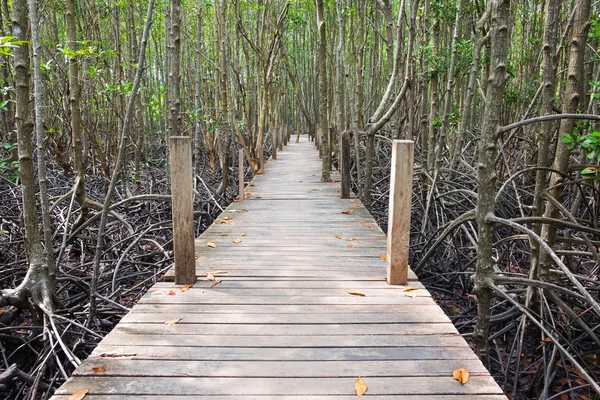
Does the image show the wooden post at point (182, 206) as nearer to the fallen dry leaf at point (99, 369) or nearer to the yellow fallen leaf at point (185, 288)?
the yellow fallen leaf at point (185, 288)

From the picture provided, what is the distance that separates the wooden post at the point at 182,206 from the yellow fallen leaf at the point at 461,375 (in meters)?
1.63

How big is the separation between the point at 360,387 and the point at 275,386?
0.33 metres

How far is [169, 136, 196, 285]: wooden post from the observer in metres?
2.46

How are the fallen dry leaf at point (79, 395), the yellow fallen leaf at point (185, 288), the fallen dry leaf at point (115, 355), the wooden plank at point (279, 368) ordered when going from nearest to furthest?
the fallen dry leaf at point (79, 395) → the wooden plank at point (279, 368) → the fallen dry leaf at point (115, 355) → the yellow fallen leaf at point (185, 288)

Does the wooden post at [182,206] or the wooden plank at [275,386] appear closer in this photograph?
the wooden plank at [275,386]

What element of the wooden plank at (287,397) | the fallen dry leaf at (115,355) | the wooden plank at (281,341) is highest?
the wooden plank at (281,341)

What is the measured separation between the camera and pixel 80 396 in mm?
1583

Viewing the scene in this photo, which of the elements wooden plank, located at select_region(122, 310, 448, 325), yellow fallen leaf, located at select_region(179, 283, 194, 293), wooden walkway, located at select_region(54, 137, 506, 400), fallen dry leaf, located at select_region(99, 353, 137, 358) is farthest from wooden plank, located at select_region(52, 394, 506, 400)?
yellow fallen leaf, located at select_region(179, 283, 194, 293)

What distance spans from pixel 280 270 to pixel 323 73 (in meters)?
4.93

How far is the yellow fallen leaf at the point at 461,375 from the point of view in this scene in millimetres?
1671

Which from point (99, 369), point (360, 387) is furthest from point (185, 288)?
point (360, 387)

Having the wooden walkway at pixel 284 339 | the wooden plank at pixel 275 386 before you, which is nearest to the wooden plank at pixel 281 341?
the wooden walkway at pixel 284 339

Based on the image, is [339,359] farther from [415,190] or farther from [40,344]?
[415,190]

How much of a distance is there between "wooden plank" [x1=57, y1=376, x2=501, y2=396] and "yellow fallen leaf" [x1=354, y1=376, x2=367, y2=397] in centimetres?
2
